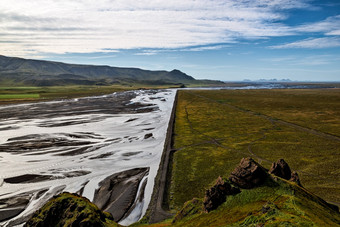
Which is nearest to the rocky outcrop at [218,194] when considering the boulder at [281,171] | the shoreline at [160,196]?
the boulder at [281,171]

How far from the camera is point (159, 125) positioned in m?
70.9

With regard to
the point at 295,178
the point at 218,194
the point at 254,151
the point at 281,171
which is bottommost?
the point at 254,151

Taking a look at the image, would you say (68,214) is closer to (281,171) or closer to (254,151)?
(281,171)

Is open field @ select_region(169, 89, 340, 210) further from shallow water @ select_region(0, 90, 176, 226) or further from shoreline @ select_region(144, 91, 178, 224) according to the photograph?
shallow water @ select_region(0, 90, 176, 226)

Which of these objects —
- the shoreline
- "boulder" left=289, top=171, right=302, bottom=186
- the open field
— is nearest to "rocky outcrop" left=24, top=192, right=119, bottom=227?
the shoreline

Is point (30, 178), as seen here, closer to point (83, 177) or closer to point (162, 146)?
point (83, 177)

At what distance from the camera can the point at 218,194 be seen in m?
17.0

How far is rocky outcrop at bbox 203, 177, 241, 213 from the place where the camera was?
55.3 ft

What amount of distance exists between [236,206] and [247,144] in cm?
3466

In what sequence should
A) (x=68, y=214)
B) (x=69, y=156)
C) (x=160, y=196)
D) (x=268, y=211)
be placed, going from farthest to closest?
(x=69, y=156) < (x=160, y=196) < (x=68, y=214) < (x=268, y=211)

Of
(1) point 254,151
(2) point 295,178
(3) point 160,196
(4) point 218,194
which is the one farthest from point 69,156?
(2) point 295,178

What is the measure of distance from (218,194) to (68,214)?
446 inches

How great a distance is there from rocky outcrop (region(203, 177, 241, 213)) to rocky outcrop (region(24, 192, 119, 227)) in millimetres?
7752

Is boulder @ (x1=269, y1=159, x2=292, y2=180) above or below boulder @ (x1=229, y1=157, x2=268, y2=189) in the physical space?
below
